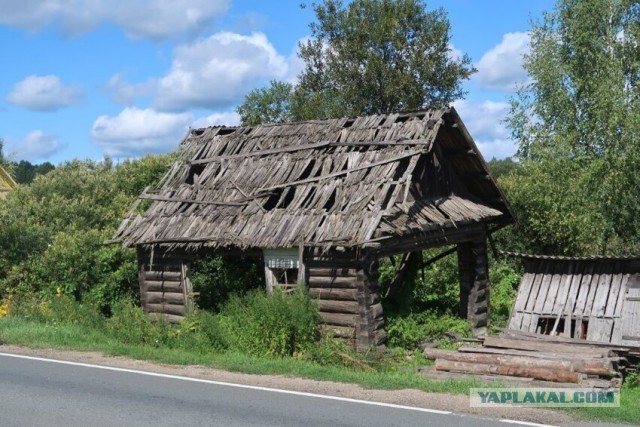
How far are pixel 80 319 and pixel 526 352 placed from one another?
10.8m


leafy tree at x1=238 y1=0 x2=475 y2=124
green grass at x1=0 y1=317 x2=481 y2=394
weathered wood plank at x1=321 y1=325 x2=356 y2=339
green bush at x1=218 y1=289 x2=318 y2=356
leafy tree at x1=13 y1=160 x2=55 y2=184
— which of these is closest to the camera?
green grass at x1=0 y1=317 x2=481 y2=394

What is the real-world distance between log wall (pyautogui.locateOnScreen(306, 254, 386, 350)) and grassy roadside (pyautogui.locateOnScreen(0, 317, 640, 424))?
1019 millimetres

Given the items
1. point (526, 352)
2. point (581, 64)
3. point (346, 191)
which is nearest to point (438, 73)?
point (581, 64)

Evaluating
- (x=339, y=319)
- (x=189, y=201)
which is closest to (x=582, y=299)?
(x=339, y=319)

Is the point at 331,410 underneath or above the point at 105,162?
underneath

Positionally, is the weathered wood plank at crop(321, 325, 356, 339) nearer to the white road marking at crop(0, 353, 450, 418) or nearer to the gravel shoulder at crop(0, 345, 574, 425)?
the gravel shoulder at crop(0, 345, 574, 425)

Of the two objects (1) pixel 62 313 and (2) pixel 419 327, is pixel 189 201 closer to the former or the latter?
(1) pixel 62 313

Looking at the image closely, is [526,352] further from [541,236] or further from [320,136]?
[541,236]

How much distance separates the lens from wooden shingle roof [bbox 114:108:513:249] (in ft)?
53.6

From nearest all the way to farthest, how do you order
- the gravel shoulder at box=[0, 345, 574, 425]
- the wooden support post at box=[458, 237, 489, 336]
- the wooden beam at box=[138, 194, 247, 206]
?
the gravel shoulder at box=[0, 345, 574, 425] → the wooden beam at box=[138, 194, 247, 206] → the wooden support post at box=[458, 237, 489, 336]

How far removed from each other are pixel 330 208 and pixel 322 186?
69 cm

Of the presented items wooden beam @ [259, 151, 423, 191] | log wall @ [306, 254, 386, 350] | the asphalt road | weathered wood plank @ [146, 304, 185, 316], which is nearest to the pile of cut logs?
log wall @ [306, 254, 386, 350]

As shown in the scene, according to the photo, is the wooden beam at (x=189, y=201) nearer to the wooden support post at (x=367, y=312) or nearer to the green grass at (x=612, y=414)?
the wooden support post at (x=367, y=312)

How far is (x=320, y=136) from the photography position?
63.2 ft
